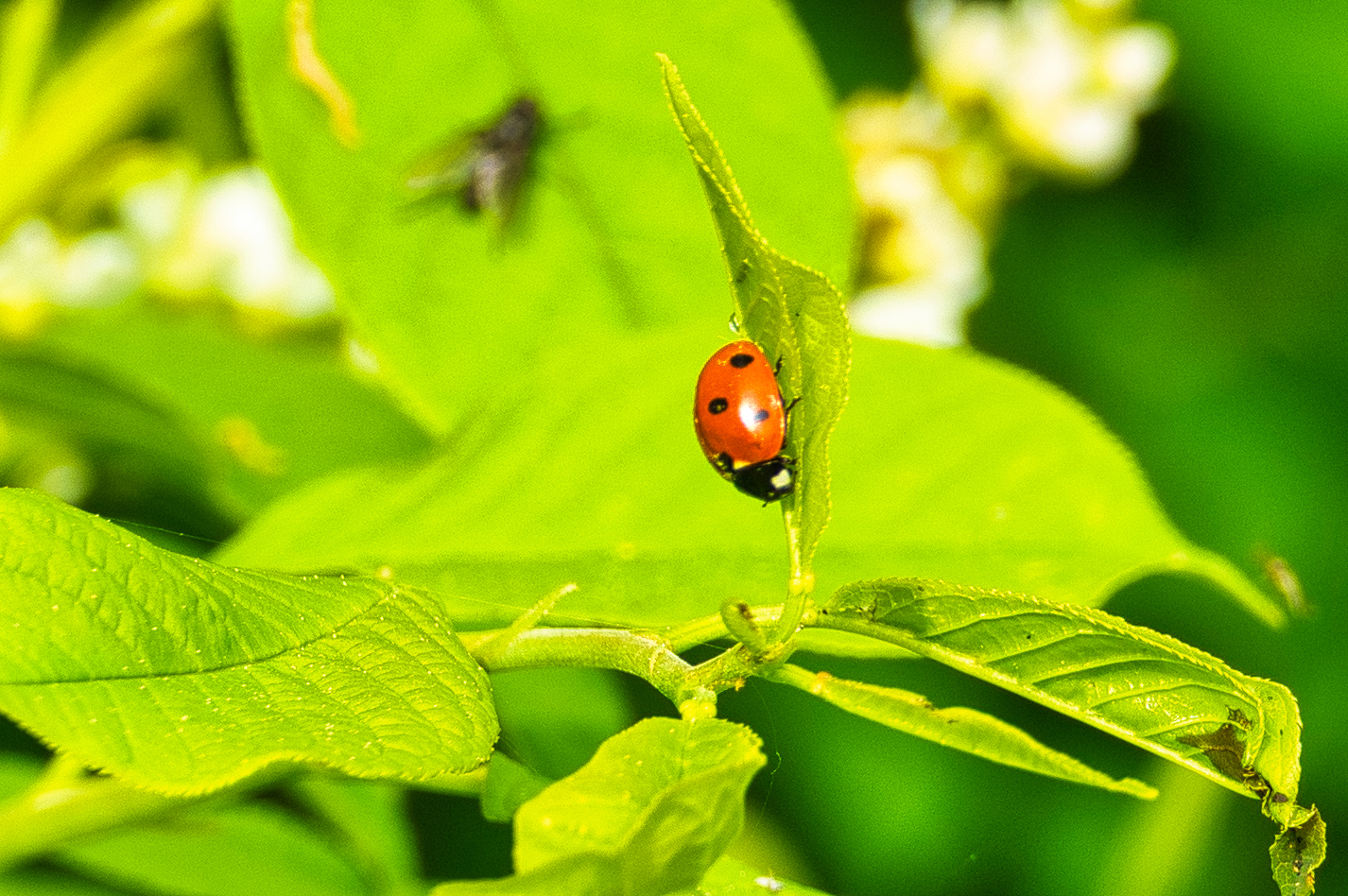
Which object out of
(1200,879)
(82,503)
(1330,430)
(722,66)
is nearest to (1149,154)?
(1330,430)

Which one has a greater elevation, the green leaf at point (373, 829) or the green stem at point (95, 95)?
Answer: the green stem at point (95, 95)

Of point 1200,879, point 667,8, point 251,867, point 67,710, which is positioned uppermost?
point 667,8

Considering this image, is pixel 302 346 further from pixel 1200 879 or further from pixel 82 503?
pixel 1200 879

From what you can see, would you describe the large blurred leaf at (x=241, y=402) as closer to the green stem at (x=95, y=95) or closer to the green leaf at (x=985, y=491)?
the green stem at (x=95, y=95)

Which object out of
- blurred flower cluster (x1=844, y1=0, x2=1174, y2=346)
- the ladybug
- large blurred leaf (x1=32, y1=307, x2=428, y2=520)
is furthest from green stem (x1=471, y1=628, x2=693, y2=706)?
blurred flower cluster (x1=844, y1=0, x2=1174, y2=346)

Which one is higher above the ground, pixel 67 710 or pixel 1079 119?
pixel 1079 119

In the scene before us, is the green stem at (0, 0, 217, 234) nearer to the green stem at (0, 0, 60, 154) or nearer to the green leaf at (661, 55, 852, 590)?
the green stem at (0, 0, 60, 154)

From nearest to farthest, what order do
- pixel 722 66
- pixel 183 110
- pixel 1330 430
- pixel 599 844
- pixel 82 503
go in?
pixel 599 844 → pixel 722 66 → pixel 82 503 → pixel 183 110 → pixel 1330 430

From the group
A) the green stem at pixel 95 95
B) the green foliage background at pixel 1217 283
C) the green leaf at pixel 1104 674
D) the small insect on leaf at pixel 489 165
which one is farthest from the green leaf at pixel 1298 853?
the green foliage background at pixel 1217 283
